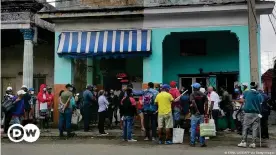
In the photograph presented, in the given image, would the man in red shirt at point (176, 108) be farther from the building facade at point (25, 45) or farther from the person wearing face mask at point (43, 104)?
the building facade at point (25, 45)

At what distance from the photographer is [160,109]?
39.7 feet

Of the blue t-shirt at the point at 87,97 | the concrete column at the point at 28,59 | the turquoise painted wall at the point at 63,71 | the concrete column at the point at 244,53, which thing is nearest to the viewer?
the blue t-shirt at the point at 87,97

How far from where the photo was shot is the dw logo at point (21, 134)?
537 inches

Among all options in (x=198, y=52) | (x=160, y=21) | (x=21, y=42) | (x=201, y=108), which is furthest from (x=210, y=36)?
(x=21, y=42)

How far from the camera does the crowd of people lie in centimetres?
1156

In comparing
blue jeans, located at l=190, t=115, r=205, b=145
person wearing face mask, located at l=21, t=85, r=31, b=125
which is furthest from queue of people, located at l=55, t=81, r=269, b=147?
person wearing face mask, located at l=21, t=85, r=31, b=125

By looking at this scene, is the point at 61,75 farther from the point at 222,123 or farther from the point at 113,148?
the point at 222,123

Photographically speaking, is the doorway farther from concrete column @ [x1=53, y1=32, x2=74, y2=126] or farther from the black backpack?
the black backpack

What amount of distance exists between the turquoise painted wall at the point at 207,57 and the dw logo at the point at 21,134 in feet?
22.6

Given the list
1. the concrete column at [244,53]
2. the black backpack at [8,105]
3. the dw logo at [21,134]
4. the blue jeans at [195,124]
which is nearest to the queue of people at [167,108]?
the blue jeans at [195,124]

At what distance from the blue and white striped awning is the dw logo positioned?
3844 mm

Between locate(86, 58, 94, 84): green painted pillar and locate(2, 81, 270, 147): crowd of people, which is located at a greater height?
locate(86, 58, 94, 84): green painted pillar

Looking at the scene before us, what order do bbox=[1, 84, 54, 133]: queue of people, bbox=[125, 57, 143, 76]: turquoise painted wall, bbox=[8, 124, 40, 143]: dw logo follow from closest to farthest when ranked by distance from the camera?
bbox=[8, 124, 40, 143]: dw logo, bbox=[1, 84, 54, 133]: queue of people, bbox=[125, 57, 143, 76]: turquoise painted wall

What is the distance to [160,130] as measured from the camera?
12.2m
